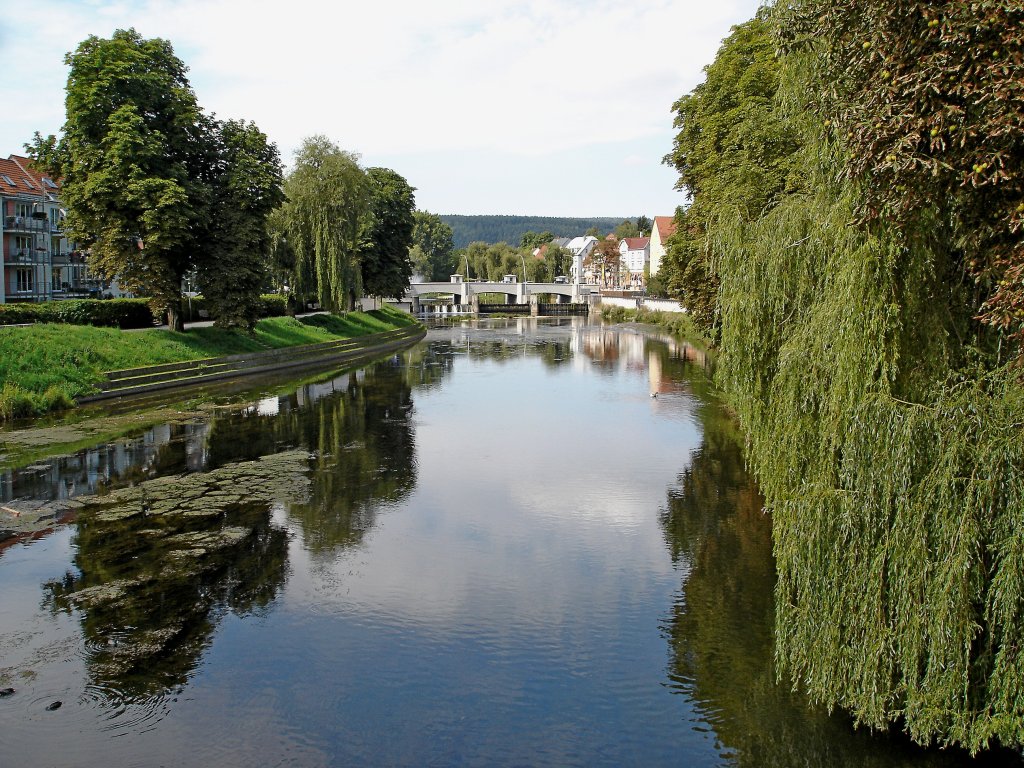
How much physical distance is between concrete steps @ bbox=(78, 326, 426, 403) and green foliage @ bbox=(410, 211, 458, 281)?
93.2m

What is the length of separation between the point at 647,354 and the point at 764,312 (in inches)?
1716

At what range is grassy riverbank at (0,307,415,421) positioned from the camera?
3041cm

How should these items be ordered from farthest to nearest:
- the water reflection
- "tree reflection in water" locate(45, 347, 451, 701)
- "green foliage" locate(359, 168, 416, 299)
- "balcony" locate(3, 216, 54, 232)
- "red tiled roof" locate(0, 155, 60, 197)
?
"green foliage" locate(359, 168, 416, 299)
"red tiled roof" locate(0, 155, 60, 197)
"balcony" locate(3, 216, 54, 232)
the water reflection
"tree reflection in water" locate(45, 347, 451, 701)

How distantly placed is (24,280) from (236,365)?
2876cm

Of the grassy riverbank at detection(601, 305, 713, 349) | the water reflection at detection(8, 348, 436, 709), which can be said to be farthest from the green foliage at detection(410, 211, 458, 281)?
the water reflection at detection(8, 348, 436, 709)

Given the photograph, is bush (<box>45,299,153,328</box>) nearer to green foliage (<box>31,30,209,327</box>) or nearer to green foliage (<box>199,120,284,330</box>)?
green foliage (<box>31,30,209,327</box>)

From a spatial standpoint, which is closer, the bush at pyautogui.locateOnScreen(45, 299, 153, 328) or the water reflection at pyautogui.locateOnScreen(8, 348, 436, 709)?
the water reflection at pyautogui.locateOnScreen(8, 348, 436, 709)

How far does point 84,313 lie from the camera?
38969mm

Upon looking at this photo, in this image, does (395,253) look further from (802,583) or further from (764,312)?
(802,583)

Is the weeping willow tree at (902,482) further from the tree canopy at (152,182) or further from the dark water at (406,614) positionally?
the tree canopy at (152,182)

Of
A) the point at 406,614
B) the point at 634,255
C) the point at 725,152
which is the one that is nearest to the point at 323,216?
the point at 725,152

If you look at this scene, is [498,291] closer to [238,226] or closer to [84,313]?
[238,226]

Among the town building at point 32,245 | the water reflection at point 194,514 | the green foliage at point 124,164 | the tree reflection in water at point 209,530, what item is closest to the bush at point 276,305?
the town building at point 32,245

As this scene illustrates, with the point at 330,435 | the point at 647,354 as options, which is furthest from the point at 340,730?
the point at 647,354
